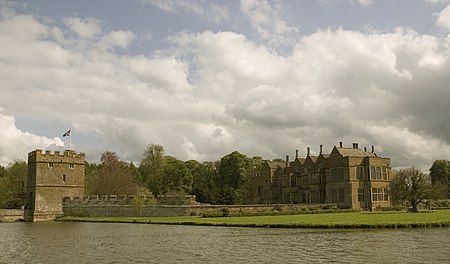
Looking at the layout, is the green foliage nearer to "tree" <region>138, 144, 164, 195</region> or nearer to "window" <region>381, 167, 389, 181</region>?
"tree" <region>138, 144, 164, 195</region>

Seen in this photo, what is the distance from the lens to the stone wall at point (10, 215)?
50.2 m

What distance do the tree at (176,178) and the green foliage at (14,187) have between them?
64.2ft

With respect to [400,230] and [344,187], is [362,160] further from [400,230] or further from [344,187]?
[400,230]

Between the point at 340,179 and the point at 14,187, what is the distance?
41.9m

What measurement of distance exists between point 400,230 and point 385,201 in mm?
31820

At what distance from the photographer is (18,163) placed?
7125 centimetres

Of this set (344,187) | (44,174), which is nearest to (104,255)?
(44,174)

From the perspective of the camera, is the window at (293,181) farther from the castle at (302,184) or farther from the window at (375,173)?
the window at (375,173)

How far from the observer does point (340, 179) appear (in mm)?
56812

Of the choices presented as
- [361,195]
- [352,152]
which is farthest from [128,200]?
[352,152]

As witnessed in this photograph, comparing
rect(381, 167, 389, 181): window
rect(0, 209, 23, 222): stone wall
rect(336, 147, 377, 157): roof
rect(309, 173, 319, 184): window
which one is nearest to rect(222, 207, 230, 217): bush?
rect(336, 147, 377, 157): roof

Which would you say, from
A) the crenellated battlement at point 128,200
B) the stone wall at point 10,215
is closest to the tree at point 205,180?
the crenellated battlement at point 128,200

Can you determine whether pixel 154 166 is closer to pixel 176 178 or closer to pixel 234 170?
pixel 176 178

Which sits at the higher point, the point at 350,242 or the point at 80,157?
the point at 80,157
